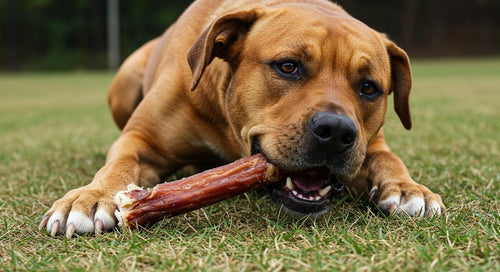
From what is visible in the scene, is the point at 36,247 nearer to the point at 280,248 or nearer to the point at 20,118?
the point at 280,248

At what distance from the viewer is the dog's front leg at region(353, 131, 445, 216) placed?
8.47ft

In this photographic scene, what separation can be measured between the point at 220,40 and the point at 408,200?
1.31 meters

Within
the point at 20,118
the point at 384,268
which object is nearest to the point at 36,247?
the point at 384,268

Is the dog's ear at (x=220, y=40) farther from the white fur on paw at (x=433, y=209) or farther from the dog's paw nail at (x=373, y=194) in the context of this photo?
the white fur on paw at (x=433, y=209)

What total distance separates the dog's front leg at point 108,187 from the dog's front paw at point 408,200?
132cm

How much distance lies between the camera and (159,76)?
12.1ft

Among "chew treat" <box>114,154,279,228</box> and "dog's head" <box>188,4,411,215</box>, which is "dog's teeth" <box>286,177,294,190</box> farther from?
"chew treat" <box>114,154,279,228</box>

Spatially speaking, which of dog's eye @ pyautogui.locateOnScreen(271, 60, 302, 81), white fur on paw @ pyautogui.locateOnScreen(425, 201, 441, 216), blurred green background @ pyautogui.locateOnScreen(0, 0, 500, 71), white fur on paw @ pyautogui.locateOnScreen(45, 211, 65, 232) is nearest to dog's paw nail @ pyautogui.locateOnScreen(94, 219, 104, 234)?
white fur on paw @ pyautogui.locateOnScreen(45, 211, 65, 232)

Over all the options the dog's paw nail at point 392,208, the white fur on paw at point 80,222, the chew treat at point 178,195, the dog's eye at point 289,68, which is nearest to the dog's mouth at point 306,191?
the chew treat at point 178,195

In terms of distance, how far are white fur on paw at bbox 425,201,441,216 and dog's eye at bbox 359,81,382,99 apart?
0.71m


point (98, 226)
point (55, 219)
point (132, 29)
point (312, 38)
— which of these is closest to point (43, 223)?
point (55, 219)

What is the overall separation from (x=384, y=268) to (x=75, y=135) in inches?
200

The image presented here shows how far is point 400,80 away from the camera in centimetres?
343

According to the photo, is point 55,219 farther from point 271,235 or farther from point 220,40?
point 220,40
